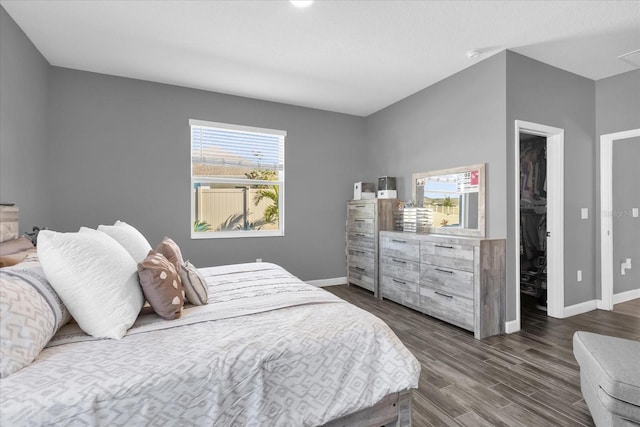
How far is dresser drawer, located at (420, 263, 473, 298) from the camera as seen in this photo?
9.64 feet

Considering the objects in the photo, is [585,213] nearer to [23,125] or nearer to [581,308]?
[581,308]

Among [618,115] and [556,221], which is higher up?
[618,115]

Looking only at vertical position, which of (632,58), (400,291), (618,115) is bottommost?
(400,291)

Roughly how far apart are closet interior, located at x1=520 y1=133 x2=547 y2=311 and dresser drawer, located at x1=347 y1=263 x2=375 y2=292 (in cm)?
197

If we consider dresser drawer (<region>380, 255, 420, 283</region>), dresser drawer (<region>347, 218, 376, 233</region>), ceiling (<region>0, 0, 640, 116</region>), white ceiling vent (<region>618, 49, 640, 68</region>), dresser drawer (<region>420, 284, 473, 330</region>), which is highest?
ceiling (<region>0, 0, 640, 116</region>)

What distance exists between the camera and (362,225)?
14.9 feet

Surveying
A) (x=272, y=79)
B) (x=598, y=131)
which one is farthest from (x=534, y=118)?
(x=272, y=79)

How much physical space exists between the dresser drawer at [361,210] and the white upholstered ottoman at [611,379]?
9.10 ft

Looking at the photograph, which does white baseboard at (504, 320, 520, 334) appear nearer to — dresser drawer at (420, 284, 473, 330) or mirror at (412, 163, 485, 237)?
dresser drawer at (420, 284, 473, 330)

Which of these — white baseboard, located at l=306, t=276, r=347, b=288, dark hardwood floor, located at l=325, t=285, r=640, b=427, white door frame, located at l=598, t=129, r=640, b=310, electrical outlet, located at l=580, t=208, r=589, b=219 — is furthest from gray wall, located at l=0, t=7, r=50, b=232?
white door frame, located at l=598, t=129, r=640, b=310

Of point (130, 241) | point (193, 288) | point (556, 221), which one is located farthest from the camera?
point (556, 221)

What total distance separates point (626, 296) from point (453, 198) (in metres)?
2.70

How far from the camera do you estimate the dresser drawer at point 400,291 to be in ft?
11.6

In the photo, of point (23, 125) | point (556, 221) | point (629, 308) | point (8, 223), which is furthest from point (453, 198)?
point (23, 125)
